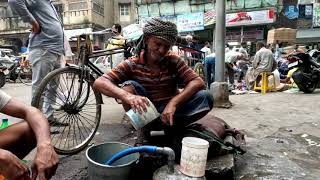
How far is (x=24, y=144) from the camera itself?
80.4 inches

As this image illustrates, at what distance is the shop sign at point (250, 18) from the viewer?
22766 millimetres

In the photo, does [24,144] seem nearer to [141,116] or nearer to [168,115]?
[141,116]

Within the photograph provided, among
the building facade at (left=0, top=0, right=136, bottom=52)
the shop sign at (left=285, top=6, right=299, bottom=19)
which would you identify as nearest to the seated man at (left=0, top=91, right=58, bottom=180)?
the shop sign at (left=285, top=6, right=299, bottom=19)

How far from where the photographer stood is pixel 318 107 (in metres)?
6.21

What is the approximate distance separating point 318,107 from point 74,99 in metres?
4.73

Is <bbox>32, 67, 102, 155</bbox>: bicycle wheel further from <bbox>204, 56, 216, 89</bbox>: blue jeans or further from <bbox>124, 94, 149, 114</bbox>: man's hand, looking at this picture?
<bbox>204, 56, 216, 89</bbox>: blue jeans

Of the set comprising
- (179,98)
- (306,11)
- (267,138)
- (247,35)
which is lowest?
(267,138)

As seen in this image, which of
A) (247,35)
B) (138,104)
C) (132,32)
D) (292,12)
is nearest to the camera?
(138,104)

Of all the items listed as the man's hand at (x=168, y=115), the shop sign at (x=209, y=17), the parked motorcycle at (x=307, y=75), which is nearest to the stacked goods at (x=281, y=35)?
the shop sign at (x=209, y=17)

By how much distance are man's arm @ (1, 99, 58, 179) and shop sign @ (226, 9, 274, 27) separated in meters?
22.7

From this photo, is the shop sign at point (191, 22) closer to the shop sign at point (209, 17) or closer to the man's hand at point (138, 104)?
the shop sign at point (209, 17)

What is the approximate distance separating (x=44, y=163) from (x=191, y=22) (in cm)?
2485

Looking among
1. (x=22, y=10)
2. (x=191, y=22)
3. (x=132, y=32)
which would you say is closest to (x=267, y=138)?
(x=132, y=32)

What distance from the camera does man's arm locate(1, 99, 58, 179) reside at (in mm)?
1761
